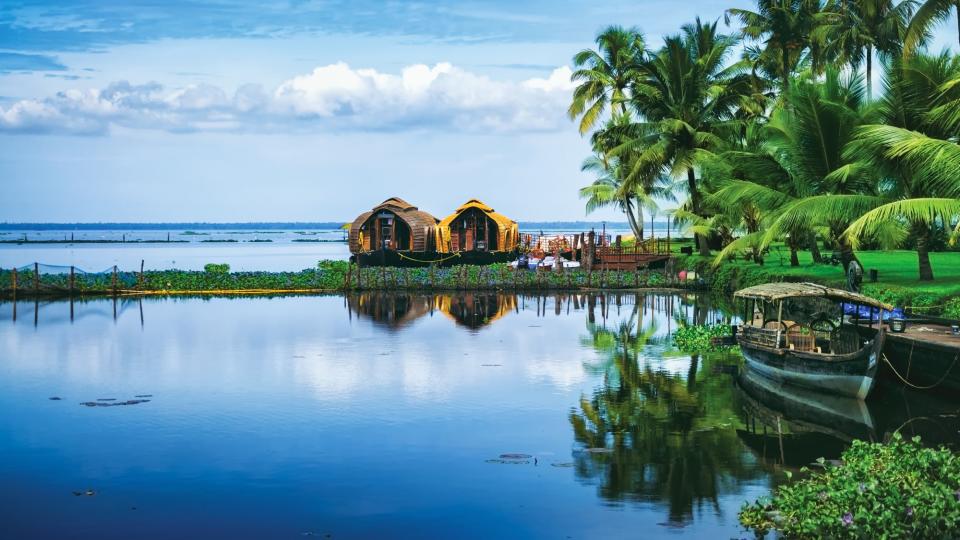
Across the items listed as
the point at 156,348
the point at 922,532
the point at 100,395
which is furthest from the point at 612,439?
the point at 156,348

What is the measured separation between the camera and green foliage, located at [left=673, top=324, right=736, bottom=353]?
27.9 meters

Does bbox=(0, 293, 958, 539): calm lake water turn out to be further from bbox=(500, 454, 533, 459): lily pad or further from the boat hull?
the boat hull

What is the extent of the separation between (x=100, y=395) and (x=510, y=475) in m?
10.9

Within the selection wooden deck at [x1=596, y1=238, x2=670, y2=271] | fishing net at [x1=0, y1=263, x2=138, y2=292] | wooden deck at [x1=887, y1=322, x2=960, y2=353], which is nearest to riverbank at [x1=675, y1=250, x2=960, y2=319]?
wooden deck at [x1=596, y1=238, x2=670, y2=271]

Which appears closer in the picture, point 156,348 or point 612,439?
point 612,439

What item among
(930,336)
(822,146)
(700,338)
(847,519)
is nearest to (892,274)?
(822,146)

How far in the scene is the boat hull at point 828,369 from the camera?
62.9ft

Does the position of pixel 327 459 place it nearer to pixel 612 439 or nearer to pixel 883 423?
pixel 612 439

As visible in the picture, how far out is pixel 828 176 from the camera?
3016 cm

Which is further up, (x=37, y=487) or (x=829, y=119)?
(x=829, y=119)

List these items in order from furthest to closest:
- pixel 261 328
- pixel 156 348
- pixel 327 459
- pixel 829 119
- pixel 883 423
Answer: pixel 261 328
pixel 829 119
pixel 156 348
pixel 883 423
pixel 327 459

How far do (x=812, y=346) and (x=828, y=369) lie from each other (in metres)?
2.05

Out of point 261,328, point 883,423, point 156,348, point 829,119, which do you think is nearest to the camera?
point 883,423

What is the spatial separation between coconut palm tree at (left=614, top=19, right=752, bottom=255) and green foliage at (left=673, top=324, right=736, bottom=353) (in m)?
14.9
